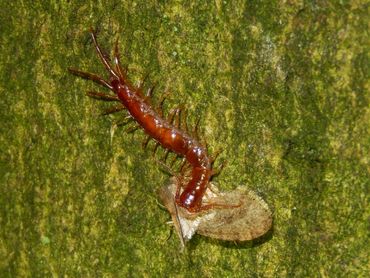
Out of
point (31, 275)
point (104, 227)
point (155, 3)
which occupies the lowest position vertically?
point (31, 275)

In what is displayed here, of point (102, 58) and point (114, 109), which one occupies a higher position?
point (102, 58)

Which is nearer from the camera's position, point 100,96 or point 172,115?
point 172,115

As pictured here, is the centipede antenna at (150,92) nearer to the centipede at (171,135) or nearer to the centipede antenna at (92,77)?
the centipede at (171,135)

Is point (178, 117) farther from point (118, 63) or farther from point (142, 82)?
point (118, 63)

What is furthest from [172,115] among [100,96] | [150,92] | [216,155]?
[100,96]

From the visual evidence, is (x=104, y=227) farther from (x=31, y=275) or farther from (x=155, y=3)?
(x=155, y=3)

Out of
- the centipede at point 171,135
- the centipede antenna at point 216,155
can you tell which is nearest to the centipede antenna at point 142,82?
the centipede at point 171,135

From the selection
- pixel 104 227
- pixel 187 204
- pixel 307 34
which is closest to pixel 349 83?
pixel 307 34
